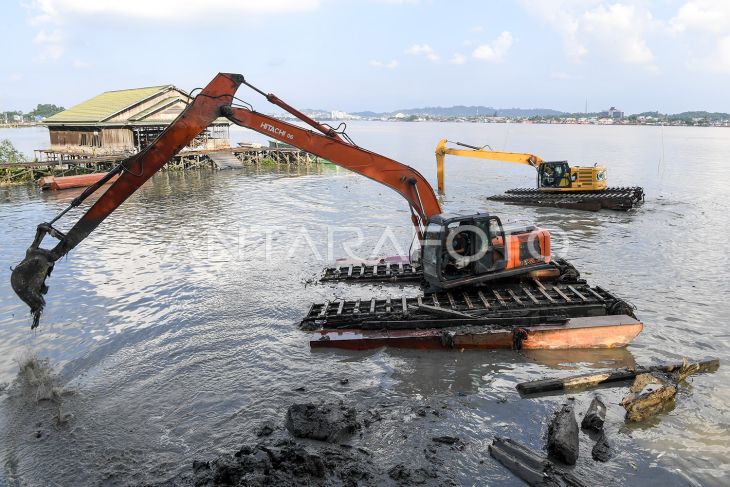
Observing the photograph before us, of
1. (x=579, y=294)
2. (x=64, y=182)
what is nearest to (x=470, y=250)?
(x=579, y=294)

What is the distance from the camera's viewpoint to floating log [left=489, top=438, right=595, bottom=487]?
717 centimetres

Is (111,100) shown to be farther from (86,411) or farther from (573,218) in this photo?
(86,411)

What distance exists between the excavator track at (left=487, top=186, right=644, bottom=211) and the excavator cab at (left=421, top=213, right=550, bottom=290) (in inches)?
689

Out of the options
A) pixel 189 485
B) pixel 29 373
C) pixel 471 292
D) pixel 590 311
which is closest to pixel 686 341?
pixel 590 311

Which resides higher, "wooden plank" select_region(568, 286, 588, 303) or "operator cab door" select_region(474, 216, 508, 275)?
"operator cab door" select_region(474, 216, 508, 275)

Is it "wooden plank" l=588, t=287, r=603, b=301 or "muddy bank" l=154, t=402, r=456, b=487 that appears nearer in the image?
"muddy bank" l=154, t=402, r=456, b=487

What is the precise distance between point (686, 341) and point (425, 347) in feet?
19.7

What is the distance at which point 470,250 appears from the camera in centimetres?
1242

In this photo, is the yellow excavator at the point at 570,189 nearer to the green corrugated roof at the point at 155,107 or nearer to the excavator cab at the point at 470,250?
the excavator cab at the point at 470,250

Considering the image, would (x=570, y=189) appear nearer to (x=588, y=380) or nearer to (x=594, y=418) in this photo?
(x=588, y=380)

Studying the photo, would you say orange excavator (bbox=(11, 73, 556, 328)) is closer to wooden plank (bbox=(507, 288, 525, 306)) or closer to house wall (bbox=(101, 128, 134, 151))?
wooden plank (bbox=(507, 288, 525, 306))

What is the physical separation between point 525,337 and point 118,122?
41.4 m

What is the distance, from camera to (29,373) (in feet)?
35.1

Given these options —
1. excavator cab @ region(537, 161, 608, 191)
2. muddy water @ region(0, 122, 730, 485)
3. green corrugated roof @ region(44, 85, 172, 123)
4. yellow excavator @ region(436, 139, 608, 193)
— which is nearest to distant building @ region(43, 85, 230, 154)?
green corrugated roof @ region(44, 85, 172, 123)
